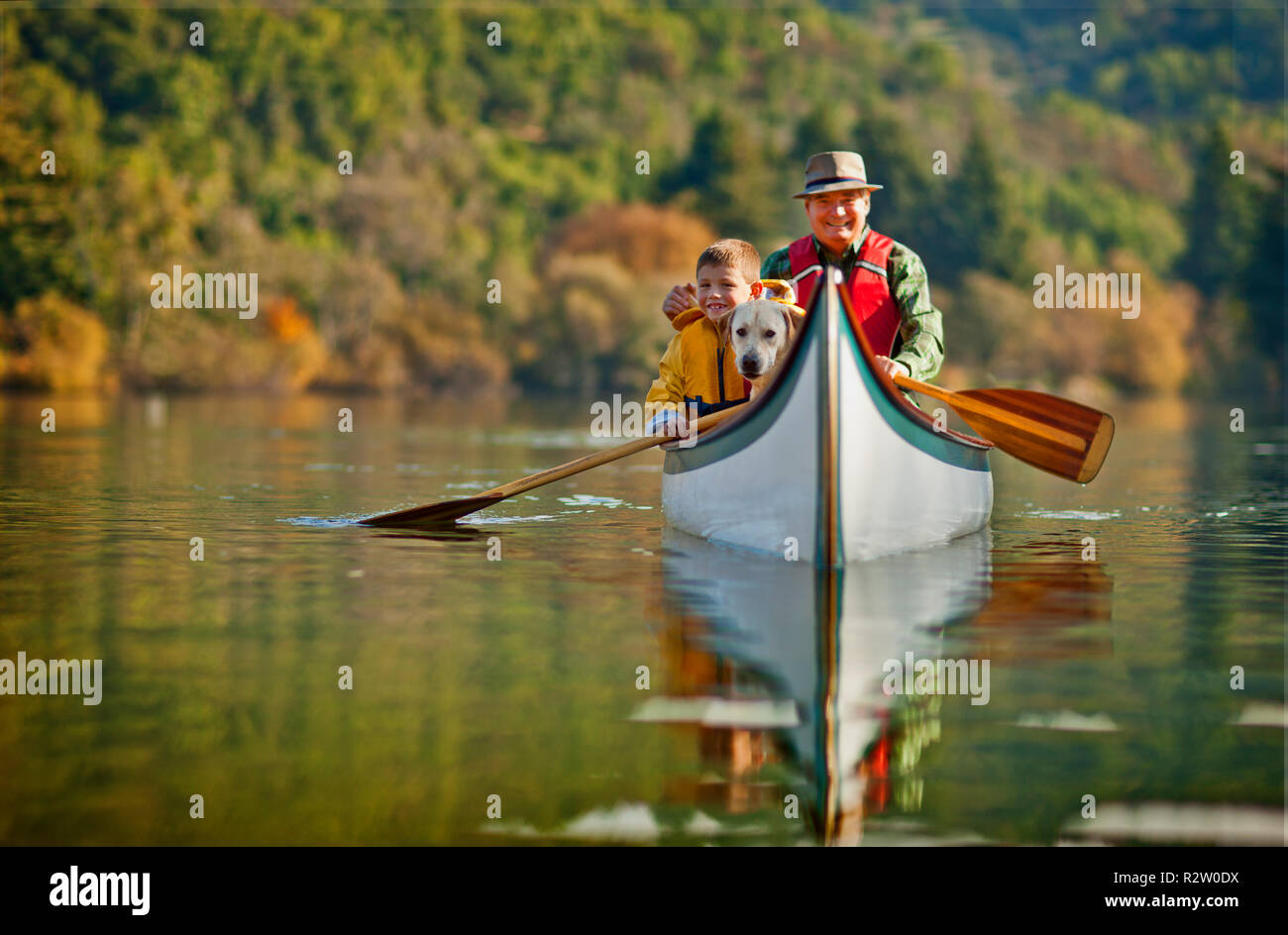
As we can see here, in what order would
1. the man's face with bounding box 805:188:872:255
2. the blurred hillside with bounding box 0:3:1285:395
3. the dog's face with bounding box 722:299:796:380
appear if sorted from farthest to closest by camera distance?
the blurred hillside with bounding box 0:3:1285:395 → the man's face with bounding box 805:188:872:255 → the dog's face with bounding box 722:299:796:380

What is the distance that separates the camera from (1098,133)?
122 meters

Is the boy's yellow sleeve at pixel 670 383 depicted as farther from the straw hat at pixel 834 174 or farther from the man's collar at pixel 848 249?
the man's collar at pixel 848 249

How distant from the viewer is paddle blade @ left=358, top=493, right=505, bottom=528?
470 inches

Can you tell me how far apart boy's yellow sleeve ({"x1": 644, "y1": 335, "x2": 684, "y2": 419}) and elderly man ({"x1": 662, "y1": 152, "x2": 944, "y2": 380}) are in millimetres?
474

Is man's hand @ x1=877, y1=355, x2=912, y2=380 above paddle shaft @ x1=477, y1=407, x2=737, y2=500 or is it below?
above

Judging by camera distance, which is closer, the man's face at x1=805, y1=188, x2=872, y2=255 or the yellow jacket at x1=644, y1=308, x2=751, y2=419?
the yellow jacket at x1=644, y1=308, x2=751, y2=419

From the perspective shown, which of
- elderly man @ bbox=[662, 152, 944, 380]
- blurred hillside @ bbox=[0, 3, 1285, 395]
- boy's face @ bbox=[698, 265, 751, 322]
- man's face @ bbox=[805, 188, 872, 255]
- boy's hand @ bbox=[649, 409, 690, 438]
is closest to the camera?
boy's face @ bbox=[698, 265, 751, 322]

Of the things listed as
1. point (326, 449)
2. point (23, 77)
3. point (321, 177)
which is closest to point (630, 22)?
point (321, 177)

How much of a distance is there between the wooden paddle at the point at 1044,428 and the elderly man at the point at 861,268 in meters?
0.65

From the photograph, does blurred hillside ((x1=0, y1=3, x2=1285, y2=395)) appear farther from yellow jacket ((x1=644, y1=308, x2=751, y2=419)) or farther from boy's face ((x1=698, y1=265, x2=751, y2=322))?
boy's face ((x1=698, y1=265, x2=751, y2=322))

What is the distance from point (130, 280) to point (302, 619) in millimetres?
46184

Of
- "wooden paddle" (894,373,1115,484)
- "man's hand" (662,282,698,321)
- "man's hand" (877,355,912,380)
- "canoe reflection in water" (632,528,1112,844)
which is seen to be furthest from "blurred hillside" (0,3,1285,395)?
"canoe reflection in water" (632,528,1112,844)

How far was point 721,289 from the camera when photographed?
33.3 ft

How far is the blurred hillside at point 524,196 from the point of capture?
54.3 meters
